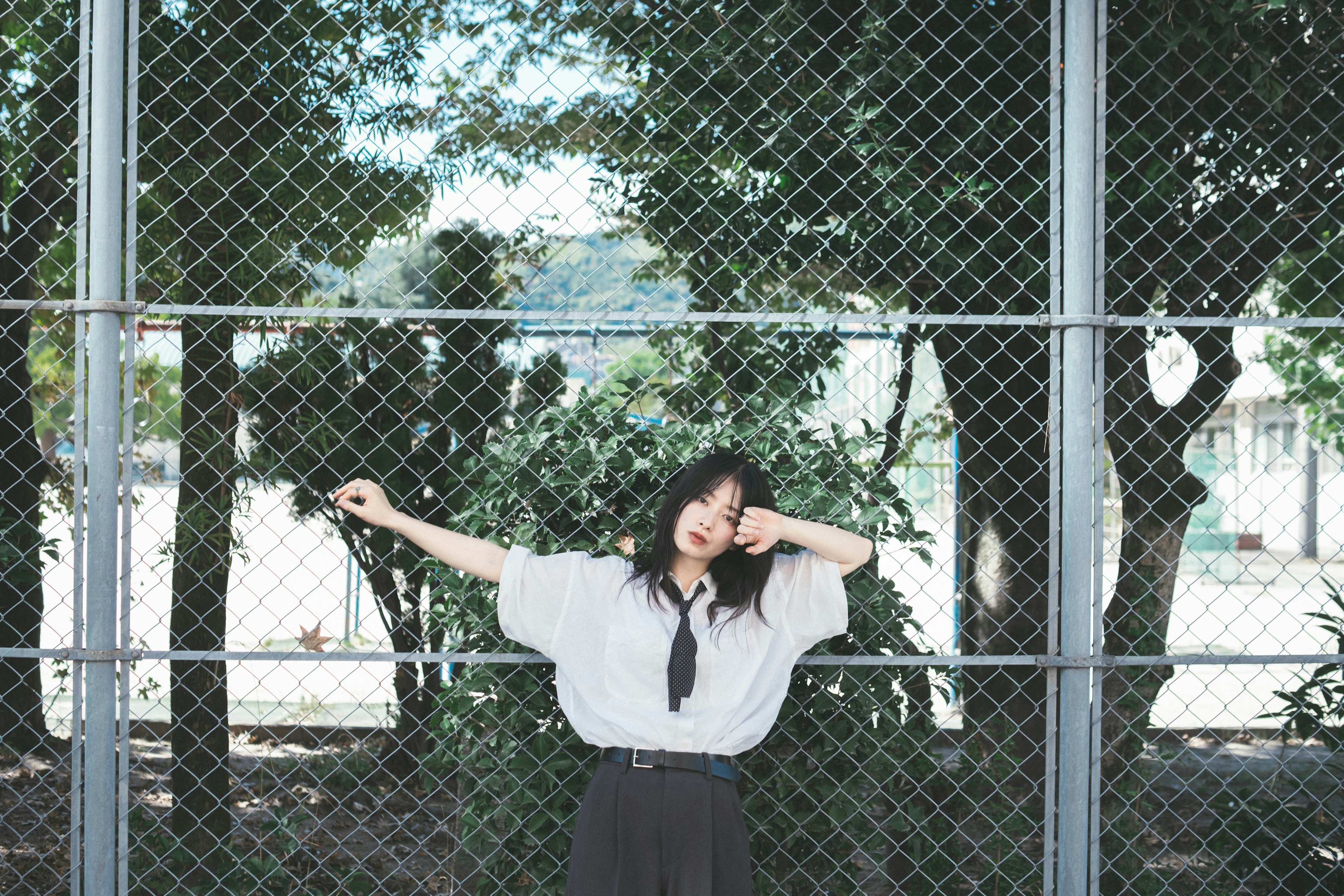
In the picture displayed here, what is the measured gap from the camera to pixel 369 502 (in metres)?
2.17

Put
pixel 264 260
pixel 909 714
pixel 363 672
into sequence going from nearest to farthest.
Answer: pixel 909 714, pixel 264 260, pixel 363 672

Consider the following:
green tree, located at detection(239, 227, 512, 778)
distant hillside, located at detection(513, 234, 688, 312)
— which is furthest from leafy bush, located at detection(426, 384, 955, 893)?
green tree, located at detection(239, 227, 512, 778)

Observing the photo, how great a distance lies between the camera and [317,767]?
5543 mm

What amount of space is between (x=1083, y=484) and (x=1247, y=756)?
224 inches

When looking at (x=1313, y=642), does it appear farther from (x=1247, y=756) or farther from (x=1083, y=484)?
(x=1083, y=484)

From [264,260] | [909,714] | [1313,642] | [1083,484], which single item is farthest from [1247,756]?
[264,260]

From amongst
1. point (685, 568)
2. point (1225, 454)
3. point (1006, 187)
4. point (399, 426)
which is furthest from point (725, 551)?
point (1225, 454)

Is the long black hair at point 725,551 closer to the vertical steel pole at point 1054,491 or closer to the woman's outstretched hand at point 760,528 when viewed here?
the woman's outstretched hand at point 760,528

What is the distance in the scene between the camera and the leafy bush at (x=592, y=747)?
2766 mm

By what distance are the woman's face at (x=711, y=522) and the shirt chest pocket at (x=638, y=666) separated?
0.20 metres

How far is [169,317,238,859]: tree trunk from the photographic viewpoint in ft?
13.1

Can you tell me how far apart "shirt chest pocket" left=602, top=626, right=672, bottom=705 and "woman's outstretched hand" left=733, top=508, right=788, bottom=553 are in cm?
27

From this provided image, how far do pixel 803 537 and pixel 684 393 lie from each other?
8.18 ft

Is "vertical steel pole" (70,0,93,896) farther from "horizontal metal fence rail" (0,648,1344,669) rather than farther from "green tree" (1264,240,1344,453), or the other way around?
"green tree" (1264,240,1344,453)
